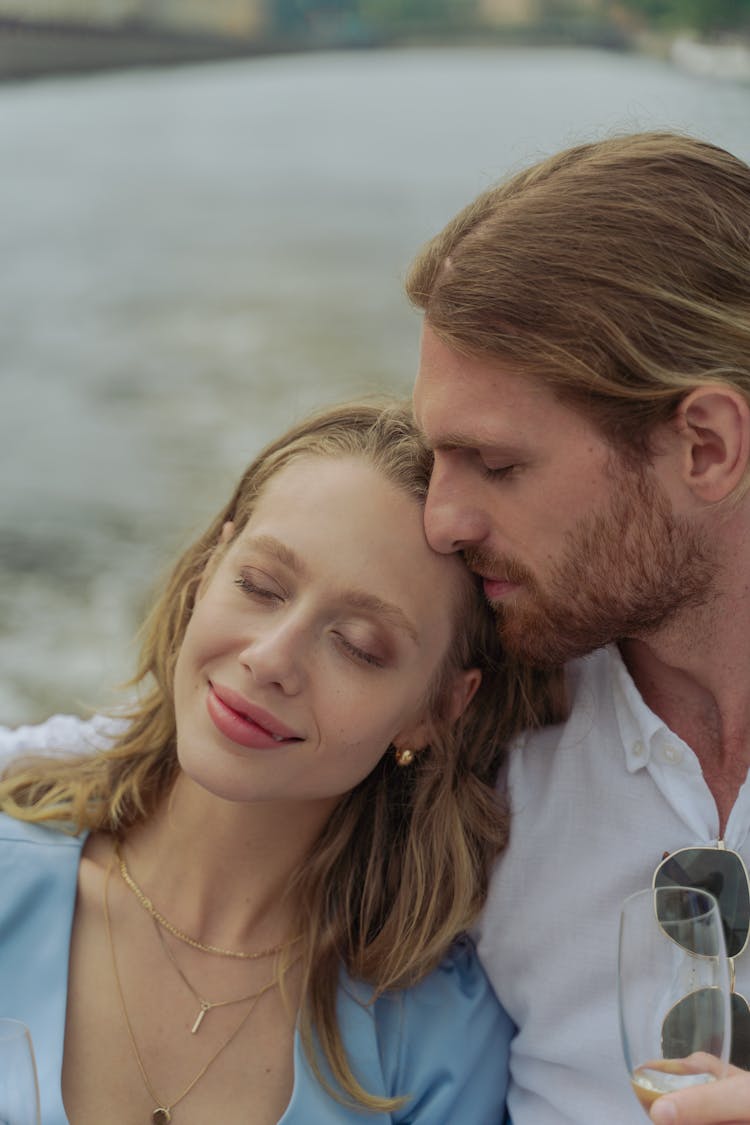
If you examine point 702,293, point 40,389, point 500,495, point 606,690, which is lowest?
point 40,389

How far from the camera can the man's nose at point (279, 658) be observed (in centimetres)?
180

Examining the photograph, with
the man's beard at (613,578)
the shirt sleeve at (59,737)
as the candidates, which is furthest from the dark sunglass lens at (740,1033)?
the shirt sleeve at (59,737)

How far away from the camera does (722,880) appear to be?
1906mm

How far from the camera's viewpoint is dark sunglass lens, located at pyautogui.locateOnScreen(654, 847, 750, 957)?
1888 mm

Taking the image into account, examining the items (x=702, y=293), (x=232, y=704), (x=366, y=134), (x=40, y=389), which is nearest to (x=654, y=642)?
(x=702, y=293)

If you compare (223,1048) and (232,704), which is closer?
(232,704)

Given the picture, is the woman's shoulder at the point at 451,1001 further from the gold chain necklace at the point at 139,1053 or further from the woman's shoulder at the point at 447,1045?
the gold chain necklace at the point at 139,1053

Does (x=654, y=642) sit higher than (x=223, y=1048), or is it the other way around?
(x=654, y=642)

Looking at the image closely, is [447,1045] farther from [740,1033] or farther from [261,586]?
[261,586]

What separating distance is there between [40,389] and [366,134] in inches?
65.5

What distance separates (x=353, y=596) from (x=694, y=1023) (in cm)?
71

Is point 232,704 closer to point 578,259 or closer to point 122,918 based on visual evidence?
point 122,918

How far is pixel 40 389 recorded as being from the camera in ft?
18.2

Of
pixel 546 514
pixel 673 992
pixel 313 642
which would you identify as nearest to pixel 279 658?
pixel 313 642
